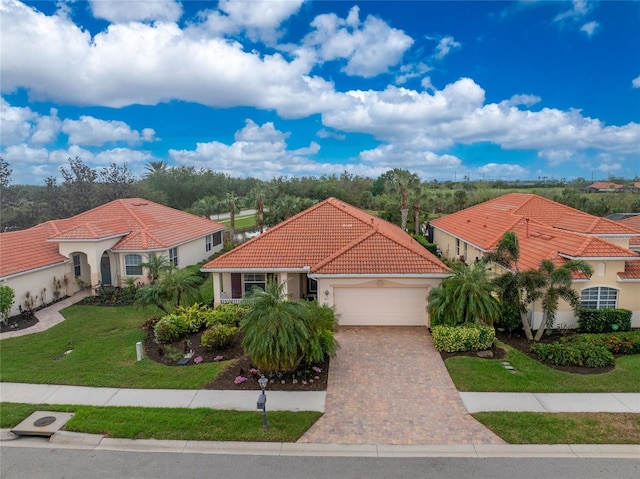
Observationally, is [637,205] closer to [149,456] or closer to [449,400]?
[449,400]

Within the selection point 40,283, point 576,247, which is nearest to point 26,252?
point 40,283

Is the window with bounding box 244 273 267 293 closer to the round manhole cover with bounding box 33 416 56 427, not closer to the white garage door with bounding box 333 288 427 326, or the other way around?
the white garage door with bounding box 333 288 427 326

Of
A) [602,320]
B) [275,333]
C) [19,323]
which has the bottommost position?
[19,323]

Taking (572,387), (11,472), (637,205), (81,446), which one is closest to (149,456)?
(81,446)

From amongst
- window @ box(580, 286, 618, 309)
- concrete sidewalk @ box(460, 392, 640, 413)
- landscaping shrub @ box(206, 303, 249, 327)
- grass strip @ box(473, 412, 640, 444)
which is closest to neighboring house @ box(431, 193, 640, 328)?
window @ box(580, 286, 618, 309)

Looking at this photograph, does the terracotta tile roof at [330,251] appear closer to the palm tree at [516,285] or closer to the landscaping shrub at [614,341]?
the palm tree at [516,285]

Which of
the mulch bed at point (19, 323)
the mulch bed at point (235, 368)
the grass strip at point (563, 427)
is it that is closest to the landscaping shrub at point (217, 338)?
the mulch bed at point (235, 368)

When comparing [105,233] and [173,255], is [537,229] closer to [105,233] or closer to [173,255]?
[173,255]
